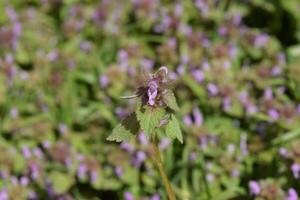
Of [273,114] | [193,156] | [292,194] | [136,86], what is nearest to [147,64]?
[136,86]

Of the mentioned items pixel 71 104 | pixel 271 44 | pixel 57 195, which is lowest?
pixel 57 195

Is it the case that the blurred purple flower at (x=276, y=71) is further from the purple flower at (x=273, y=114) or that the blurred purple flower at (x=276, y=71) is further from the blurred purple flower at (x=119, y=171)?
the blurred purple flower at (x=119, y=171)

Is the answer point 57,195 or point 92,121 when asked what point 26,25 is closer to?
point 92,121

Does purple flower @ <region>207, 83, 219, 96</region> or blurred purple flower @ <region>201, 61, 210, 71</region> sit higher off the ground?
blurred purple flower @ <region>201, 61, 210, 71</region>

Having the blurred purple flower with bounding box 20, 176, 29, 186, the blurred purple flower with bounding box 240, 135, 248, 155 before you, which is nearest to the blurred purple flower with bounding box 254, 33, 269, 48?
the blurred purple flower with bounding box 240, 135, 248, 155

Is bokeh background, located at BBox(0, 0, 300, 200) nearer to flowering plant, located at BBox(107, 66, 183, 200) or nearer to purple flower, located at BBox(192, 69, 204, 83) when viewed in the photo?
purple flower, located at BBox(192, 69, 204, 83)

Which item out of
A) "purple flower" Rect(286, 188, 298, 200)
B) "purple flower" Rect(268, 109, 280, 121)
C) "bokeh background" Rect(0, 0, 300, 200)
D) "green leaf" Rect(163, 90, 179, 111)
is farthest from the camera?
"purple flower" Rect(268, 109, 280, 121)

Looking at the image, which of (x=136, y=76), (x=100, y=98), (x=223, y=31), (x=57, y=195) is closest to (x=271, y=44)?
(x=223, y=31)
